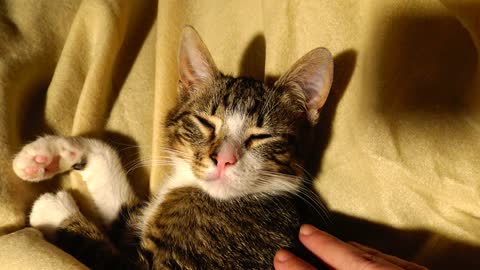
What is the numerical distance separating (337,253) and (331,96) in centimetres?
50

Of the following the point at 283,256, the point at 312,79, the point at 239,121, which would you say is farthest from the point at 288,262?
the point at 312,79

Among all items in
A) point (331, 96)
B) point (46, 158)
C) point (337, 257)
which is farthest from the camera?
point (331, 96)

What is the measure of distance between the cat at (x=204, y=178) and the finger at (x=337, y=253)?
80mm

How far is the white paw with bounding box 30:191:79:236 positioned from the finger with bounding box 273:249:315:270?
24.1 inches

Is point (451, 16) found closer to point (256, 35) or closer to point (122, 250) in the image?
point (256, 35)

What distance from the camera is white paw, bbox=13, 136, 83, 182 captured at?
1.08 metres

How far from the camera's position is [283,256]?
1012 mm

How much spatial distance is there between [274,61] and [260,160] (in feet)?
1.25

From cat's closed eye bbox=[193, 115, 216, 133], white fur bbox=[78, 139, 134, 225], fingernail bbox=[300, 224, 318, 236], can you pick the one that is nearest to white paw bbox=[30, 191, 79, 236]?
white fur bbox=[78, 139, 134, 225]

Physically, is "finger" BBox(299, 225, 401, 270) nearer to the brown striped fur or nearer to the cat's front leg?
the brown striped fur

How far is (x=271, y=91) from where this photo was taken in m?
1.22

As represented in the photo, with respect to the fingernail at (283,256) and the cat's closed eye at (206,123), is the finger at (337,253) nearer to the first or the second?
the fingernail at (283,256)

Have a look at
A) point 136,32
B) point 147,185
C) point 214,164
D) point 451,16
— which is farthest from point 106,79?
point 451,16

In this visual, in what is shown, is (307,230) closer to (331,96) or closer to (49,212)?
(331,96)
